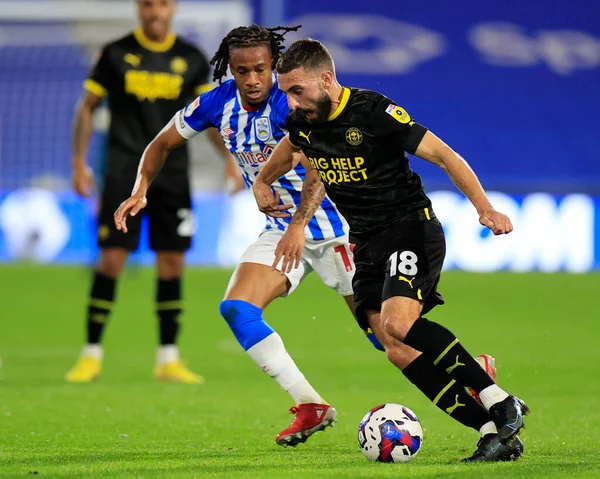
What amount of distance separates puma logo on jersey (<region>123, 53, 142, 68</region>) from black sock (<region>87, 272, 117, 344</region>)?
1573 mm

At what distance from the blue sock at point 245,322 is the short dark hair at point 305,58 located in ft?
4.14

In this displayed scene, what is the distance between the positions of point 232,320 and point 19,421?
1428 millimetres

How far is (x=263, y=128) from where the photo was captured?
5.88 m

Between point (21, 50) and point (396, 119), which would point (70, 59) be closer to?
point (21, 50)

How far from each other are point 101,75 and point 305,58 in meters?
3.98

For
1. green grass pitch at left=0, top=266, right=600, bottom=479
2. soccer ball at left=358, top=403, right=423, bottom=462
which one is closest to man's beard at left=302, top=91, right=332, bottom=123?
soccer ball at left=358, top=403, right=423, bottom=462

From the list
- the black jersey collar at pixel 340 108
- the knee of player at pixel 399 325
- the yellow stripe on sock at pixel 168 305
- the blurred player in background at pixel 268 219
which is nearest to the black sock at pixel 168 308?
the yellow stripe on sock at pixel 168 305

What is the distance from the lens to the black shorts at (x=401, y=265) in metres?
4.91

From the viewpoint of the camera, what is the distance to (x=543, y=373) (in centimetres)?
912

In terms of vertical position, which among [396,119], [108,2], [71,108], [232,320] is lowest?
[232,320]

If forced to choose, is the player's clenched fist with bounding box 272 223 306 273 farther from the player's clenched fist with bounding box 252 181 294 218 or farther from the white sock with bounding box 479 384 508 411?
the white sock with bounding box 479 384 508 411

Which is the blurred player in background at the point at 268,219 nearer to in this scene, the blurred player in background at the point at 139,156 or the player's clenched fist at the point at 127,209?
the player's clenched fist at the point at 127,209

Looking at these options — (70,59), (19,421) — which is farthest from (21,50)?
(19,421)

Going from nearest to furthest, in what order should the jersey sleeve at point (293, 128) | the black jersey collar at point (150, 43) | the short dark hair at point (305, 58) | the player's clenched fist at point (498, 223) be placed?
the player's clenched fist at point (498, 223)
the short dark hair at point (305, 58)
the jersey sleeve at point (293, 128)
the black jersey collar at point (150, 43)
